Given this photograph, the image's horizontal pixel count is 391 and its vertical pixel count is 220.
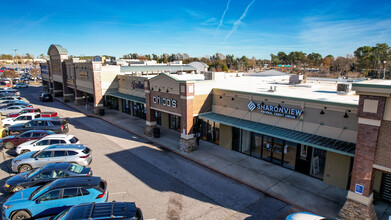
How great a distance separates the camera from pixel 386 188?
1386cm

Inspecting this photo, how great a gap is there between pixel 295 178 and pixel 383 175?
16.4ft

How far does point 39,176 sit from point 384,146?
18.2 metres

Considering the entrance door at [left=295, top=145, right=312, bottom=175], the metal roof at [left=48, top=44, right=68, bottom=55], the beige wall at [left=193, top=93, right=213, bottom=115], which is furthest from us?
the metal roof at [left=48, top=44, right=68, bottom=55]

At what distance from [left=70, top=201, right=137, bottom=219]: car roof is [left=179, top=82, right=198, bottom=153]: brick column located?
11322mm

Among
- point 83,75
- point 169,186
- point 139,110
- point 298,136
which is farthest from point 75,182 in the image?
point 83,75

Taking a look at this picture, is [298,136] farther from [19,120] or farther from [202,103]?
[19,120]

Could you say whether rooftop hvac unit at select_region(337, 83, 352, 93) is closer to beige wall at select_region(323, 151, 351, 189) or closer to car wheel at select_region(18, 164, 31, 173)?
beige wall at select_region(323, 151, 351, 189)

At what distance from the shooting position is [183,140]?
71.9 feet

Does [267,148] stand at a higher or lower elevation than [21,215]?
higher

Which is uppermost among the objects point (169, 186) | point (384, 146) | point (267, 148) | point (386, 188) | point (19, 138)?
point (384, 146)

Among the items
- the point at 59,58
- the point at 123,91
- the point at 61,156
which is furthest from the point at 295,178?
the point at 59,58

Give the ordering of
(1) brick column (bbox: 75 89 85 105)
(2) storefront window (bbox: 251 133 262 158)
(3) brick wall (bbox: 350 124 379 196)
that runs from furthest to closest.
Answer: (1) brick column (bbox: 75 89 85 105)
(2) storefront window (bbox: 251 133 262 158)
(3) brick wall (bbox: 350 124 379 196)

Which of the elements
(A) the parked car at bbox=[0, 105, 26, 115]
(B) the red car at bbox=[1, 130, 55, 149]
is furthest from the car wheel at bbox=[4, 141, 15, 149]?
(A) the parked car at bbox=[0, 105, 26, 115]

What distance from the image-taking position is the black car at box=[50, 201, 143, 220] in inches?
377
